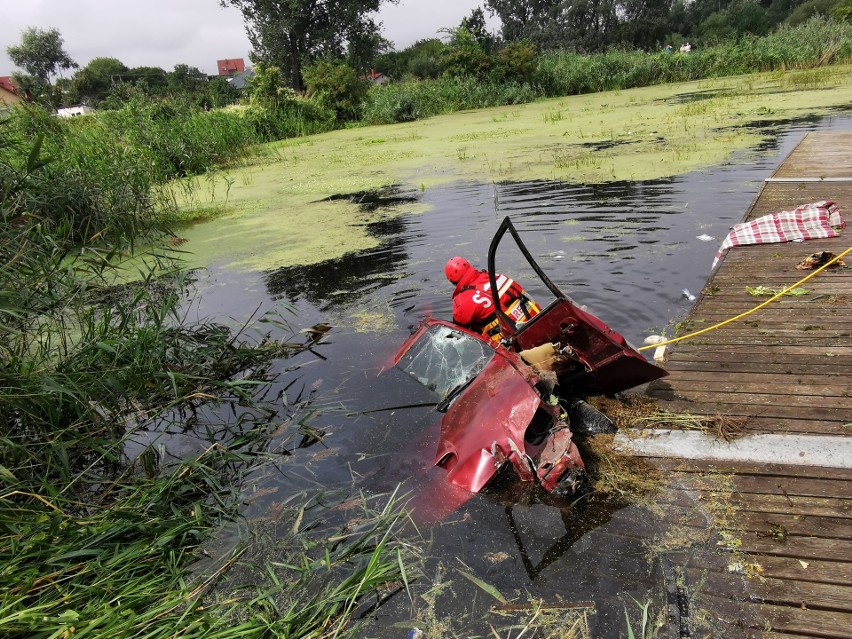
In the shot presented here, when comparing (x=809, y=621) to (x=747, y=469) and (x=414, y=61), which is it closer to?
(x=747, y=469)

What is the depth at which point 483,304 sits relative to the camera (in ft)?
14.5

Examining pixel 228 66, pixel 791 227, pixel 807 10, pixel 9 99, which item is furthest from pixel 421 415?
pixel 228 66

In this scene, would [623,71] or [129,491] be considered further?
[623,71]

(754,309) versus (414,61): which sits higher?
(414,61)

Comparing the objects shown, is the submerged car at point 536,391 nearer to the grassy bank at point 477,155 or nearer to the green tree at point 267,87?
the grassy bank at point 477,155

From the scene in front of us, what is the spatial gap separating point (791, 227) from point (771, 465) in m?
4.15

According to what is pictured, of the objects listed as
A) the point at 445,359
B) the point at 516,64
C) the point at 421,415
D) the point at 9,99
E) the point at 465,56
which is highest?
the point at 9,99

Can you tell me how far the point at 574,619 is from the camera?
2301 millimetres

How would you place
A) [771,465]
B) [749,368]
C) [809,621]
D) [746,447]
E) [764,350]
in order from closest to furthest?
[809,621]
[771,465]
[746,447]
[749,368]
[764,350]

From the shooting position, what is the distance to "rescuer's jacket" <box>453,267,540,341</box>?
4184 mm

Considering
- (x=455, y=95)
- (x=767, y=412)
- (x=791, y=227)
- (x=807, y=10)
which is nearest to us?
(x=767, y=412)

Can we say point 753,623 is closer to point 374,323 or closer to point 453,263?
point 453,263

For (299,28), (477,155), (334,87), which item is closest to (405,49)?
(299,28)

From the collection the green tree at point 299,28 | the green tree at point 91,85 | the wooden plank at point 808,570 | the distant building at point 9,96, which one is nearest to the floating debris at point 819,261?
the wooden plank at point 808,570
